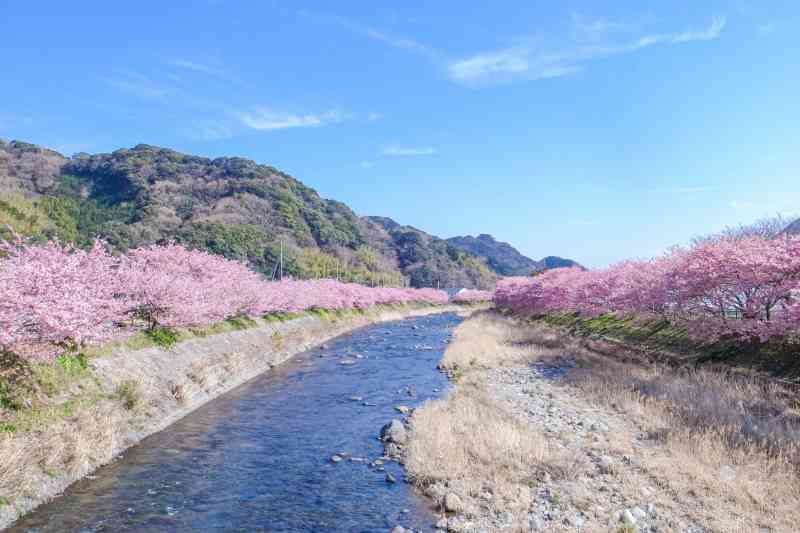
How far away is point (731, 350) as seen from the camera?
27859mm

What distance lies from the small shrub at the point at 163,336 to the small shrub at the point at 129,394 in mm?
5560

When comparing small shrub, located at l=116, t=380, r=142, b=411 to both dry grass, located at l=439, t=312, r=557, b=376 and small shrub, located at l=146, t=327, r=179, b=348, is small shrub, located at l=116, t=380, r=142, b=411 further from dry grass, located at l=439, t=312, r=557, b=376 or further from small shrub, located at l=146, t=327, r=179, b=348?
dry grass, located at l=439, t=312, r=557, b=376

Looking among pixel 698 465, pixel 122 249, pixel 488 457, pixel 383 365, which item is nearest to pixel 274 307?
pixel 383 365

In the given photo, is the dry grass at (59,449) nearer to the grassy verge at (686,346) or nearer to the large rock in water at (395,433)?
the large rock in water at (395,433)

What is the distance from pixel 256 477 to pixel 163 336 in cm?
1290

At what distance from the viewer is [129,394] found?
18.0 metres

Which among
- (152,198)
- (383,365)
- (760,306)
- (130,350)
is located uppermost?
(152,198)

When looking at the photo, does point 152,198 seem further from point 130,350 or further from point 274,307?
point 130,350

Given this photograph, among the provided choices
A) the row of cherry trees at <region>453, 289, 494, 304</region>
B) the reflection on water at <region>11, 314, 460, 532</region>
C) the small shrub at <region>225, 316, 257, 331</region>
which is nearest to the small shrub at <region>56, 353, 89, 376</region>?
the reflection on water at <region>11, 314, 460, 532</region>

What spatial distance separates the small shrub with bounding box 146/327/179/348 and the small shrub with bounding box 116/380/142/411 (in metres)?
5.56

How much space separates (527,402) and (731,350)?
14.7 meters

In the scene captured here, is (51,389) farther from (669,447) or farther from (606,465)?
(669,447)

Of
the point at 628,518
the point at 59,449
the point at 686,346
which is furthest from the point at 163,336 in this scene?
the point at 686,346

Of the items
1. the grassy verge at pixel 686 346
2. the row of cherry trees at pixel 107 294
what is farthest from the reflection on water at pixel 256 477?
the grassy verge at pixel 686 346
